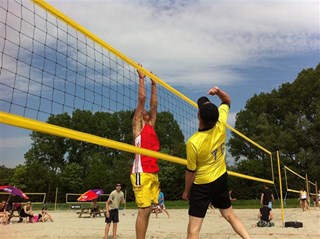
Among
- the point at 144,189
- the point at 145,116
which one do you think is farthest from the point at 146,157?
the point at 145,116

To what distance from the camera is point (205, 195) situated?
3668mm

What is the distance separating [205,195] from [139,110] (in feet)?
5.83

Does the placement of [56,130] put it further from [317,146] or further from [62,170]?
[62,170]

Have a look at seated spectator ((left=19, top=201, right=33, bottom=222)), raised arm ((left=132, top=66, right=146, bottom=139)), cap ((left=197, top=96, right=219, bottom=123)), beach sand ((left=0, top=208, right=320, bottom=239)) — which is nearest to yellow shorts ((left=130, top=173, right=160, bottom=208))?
raised arm ((left=132, top=66, right=146, bottom=139))

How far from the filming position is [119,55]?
4965 millimetres

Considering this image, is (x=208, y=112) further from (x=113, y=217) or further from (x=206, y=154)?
(x=113, y=217)

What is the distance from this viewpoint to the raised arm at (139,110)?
4.98m

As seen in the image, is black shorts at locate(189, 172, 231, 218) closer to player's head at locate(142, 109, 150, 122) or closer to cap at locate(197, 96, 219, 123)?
cap at locate(197, 96, 219, 123)

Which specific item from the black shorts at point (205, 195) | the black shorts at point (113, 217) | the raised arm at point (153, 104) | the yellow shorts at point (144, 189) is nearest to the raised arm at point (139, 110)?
the raised arm at point (153, 104)

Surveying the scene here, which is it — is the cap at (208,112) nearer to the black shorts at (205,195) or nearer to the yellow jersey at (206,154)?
the yellow jersey at (206,154)

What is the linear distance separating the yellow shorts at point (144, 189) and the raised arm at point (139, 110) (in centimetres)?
64

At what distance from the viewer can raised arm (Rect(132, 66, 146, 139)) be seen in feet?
16.4

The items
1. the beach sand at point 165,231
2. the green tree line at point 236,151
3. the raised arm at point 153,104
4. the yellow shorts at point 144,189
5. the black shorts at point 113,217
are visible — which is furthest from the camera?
the green tree line at point 236,151

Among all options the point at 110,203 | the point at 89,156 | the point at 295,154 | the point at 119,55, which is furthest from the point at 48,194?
the point at 119,55
